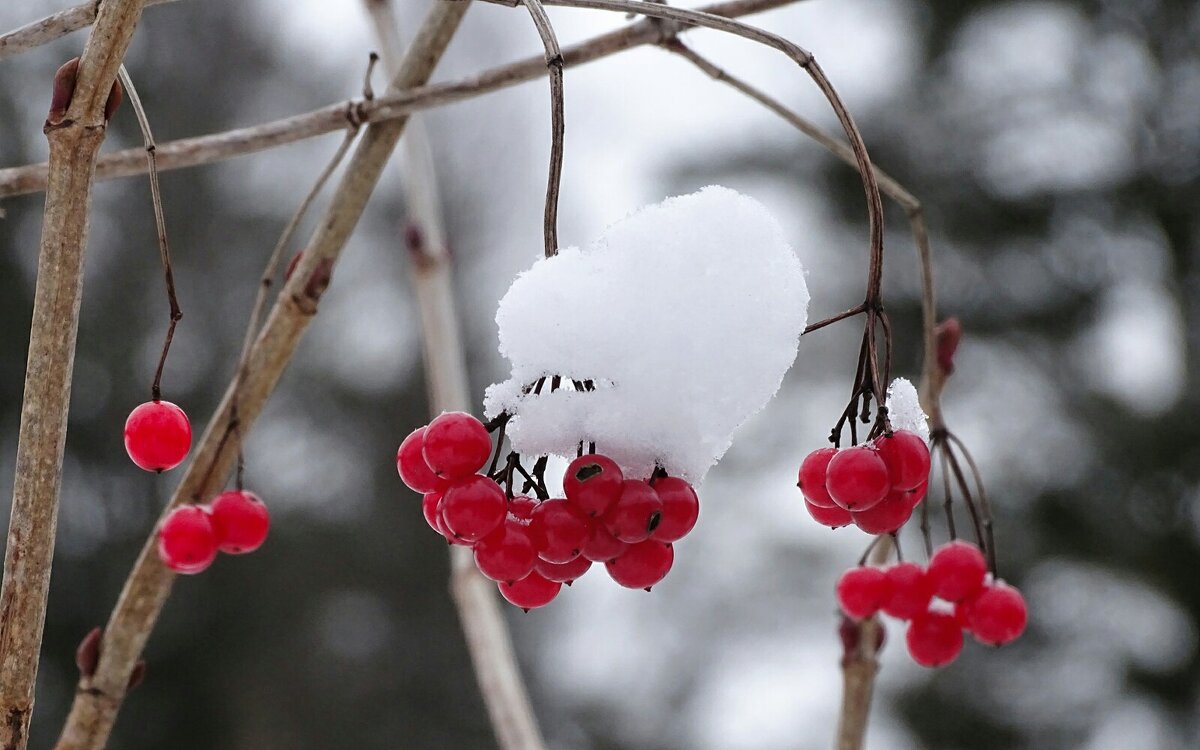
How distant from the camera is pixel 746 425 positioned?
16.5 ft

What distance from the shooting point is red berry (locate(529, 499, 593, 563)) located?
42 centimetres

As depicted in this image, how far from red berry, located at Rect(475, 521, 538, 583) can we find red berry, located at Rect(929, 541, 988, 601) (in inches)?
17.4

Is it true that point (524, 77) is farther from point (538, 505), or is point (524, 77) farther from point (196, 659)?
point (196, 659)

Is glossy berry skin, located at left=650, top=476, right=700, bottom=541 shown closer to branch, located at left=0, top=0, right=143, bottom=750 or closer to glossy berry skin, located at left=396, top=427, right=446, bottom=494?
glossy berry skin, located at left=396, top=427, right=446, bottom=494

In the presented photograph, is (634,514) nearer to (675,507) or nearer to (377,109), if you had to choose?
(675,507)

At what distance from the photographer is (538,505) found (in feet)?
1.44

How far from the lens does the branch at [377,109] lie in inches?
22.1

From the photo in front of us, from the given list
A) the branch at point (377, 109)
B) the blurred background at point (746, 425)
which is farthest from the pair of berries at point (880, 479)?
the blurred background at point (746, 425)

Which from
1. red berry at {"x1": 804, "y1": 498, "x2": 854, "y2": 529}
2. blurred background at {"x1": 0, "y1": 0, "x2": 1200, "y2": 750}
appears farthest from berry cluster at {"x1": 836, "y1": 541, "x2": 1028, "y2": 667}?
blurred background at {"x1": 0, "y1": 0, "x2": 1200, "y2": 750}

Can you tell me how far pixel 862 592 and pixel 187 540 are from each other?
469 mm

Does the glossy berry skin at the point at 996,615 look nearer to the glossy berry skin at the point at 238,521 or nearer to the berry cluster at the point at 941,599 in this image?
the berry cluster at the point at 941,599

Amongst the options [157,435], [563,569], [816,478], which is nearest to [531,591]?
[563,569]

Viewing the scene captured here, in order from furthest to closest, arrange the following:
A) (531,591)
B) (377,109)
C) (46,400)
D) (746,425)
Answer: (746,425), (377,109), (531,591), (46,400)

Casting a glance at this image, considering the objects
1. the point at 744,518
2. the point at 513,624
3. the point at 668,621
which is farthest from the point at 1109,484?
the point at 513,624
